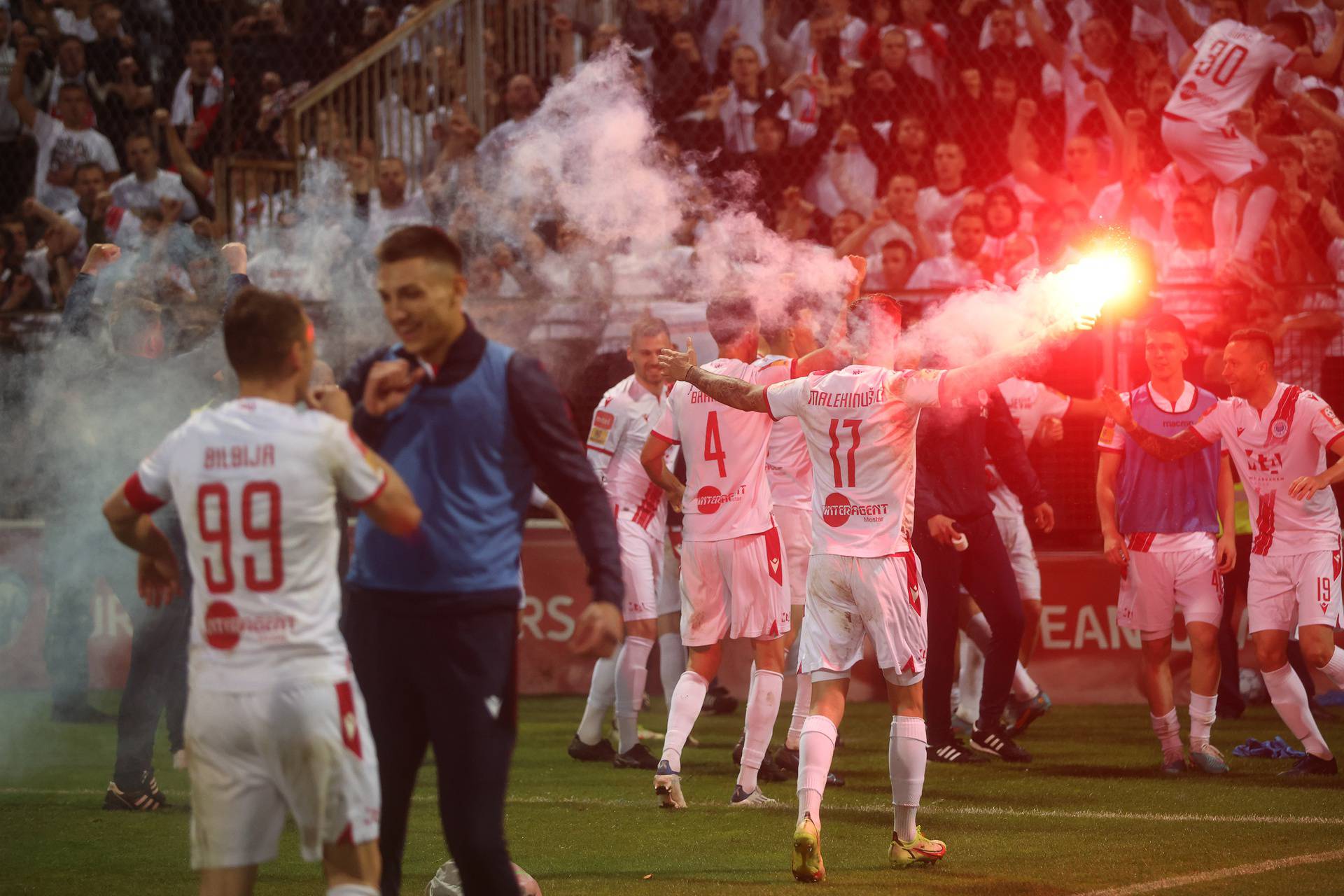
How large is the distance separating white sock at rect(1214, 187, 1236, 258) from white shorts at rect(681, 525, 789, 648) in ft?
17.3

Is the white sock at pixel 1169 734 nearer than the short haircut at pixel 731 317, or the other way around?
the short haircut at pixel 731 317

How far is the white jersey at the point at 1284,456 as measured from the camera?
8.46 metres

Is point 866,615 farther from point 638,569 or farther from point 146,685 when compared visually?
point 146,685

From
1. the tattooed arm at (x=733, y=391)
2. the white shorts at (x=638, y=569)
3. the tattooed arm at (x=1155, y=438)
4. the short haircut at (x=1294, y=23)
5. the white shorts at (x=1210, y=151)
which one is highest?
the short haircut at (x=1294, y=23)

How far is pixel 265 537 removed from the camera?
3.71 m

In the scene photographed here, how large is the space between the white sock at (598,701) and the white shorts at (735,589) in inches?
54.3

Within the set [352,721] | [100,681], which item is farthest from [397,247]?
[100,681]

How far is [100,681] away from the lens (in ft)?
41.5

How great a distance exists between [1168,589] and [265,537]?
617cm

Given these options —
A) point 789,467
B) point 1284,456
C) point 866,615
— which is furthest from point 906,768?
point 1284,456

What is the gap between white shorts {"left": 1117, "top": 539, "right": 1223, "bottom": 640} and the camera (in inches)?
335

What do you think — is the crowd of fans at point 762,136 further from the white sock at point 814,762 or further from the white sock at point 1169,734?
the white sock at point 814,762

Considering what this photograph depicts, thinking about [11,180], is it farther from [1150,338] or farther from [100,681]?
[1150,338]

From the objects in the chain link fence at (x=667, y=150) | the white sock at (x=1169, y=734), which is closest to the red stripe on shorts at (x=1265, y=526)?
the white sock at (x=1169, y=734)
